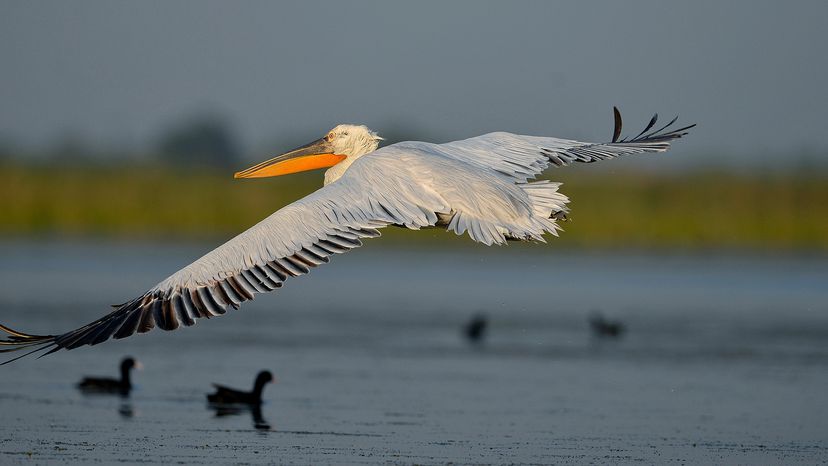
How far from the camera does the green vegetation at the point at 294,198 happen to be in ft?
91.4

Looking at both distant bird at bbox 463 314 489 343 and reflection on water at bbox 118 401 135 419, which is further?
distant bird at bbox 463 314 489 343

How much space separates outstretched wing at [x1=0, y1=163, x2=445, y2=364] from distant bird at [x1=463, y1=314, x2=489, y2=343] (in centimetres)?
640

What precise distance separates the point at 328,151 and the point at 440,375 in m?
2.34

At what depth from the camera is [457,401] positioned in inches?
368

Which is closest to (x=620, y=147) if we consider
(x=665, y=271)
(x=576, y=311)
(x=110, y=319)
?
(x=110, y=319)

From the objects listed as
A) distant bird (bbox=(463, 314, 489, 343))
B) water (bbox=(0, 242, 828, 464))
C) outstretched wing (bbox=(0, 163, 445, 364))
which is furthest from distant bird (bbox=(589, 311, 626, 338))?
outstretched wing (bbox=(0, 163, 445, 364))

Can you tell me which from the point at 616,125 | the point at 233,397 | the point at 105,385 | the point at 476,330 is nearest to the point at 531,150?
the point at 616,125

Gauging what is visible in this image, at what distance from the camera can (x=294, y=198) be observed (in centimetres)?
2825

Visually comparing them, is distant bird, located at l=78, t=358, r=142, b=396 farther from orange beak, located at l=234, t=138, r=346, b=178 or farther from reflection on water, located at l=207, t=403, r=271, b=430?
orange beak, located at l=234, t=138, r=346, b=178

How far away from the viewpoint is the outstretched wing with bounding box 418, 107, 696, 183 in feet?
26.8

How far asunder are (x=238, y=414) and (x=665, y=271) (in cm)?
1428

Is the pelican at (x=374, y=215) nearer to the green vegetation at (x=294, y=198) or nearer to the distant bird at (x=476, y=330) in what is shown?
the distant bird at (x=476, y=330)

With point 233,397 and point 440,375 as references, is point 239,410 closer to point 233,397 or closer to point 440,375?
point 233,397

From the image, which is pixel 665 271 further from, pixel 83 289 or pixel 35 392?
pixel 35 392
